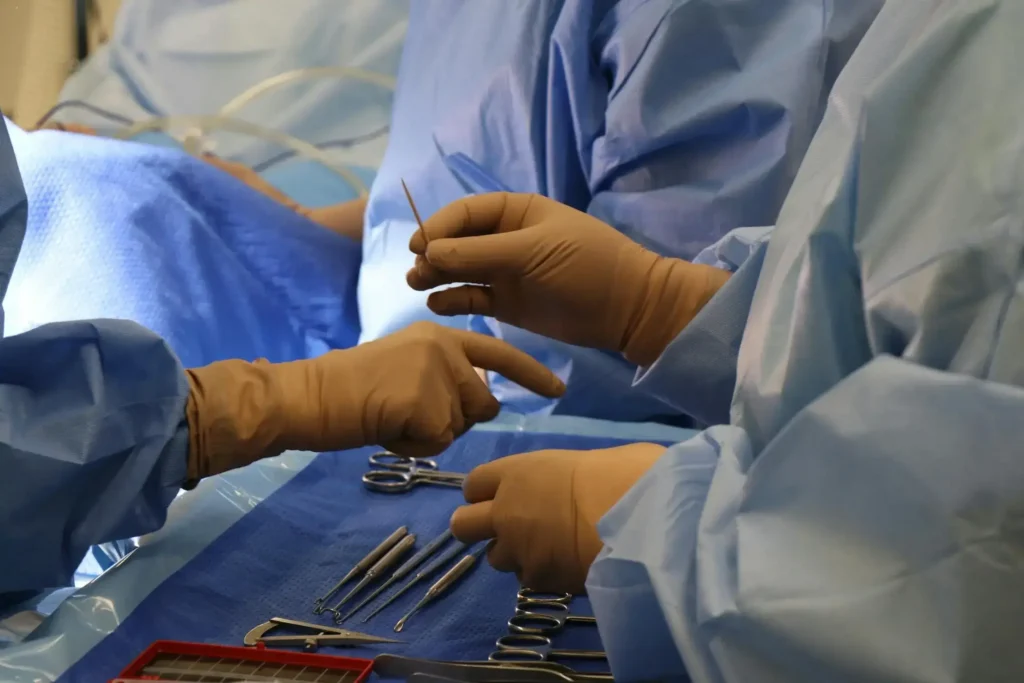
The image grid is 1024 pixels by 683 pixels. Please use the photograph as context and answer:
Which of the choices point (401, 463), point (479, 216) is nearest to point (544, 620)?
point (401, 463)

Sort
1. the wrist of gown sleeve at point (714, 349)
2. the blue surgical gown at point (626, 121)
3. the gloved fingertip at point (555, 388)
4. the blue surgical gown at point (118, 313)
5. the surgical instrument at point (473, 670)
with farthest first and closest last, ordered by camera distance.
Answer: the blue surgical gown at point (626, 121), the gloved fingertip at point (555, 388), the wrist of gown sleeve at point (714, 349), the blue surgical gown at point (118, 313), the surgical instrument at point (473, 670)

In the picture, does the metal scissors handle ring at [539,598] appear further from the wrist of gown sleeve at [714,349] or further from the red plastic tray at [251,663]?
the wrist of gown sleeve at [714,349]

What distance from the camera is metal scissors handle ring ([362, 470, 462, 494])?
1.03 meters

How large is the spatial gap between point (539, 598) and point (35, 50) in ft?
6.02

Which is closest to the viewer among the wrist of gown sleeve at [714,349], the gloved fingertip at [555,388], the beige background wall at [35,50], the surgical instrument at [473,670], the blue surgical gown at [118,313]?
the surgical instrument at [473,670]

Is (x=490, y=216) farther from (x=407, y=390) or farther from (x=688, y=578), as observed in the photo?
(x=688, y=578)

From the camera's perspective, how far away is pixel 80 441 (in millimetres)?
781

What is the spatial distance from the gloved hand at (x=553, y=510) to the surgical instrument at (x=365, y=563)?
0.15 metres

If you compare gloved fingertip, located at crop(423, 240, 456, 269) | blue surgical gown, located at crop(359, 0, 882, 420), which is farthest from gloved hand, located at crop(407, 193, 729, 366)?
blue surgical gown, located at crop(359, 0, 882, 420)

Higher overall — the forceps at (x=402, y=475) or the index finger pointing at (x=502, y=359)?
the index finger pointing at (x=502, y=359)

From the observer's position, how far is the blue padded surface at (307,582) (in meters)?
0.76

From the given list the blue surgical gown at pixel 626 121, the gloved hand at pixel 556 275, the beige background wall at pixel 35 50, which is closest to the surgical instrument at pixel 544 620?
the gloved hand at pixel 556 275

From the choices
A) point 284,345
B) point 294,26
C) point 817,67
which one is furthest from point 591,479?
point 294,26

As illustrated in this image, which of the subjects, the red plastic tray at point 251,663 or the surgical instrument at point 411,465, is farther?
the surgical instrument at point 411,465
